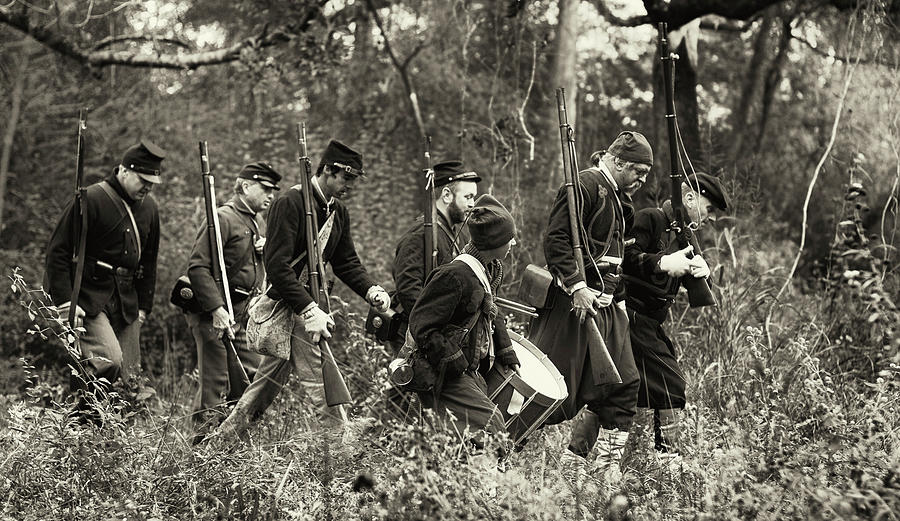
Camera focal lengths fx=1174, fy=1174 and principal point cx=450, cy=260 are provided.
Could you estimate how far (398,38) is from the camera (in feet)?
65.9

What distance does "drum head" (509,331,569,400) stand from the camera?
6.48 metres

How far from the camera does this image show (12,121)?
711 inches

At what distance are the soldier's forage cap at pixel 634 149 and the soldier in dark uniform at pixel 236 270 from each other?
8.64ft

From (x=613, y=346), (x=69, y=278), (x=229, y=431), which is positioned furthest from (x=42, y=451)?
(x=613, y=346)

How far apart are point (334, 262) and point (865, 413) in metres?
3.45

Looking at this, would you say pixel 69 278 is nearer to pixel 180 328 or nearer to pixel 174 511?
pixel 174 511

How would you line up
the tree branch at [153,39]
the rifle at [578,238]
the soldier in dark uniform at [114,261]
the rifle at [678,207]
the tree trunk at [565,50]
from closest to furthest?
the rifle at [578,238] < the rifle at [678,207] < the soldier in dark uniform at [114,261] < the tree branch at [153,39] < the tree trunk at [565,50]

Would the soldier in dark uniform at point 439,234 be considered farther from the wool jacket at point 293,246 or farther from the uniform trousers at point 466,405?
the uniform trousers at point 466,405

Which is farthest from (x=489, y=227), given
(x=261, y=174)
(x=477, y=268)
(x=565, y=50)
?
(x=565, y=50)

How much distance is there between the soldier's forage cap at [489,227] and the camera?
600cm

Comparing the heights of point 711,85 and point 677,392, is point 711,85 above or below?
above

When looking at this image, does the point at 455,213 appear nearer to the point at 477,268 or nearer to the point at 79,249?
the point at 477,268

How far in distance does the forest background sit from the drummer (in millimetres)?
447

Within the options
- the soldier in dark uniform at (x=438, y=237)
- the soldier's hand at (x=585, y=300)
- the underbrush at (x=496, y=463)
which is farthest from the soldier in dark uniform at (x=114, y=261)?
the soldier's hand at (x=585, y=300)
